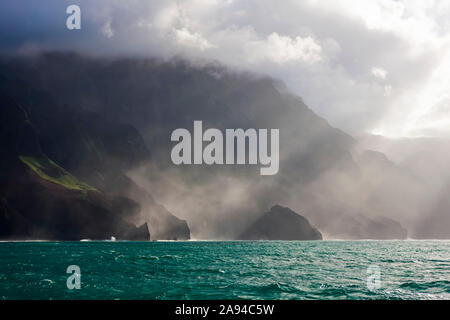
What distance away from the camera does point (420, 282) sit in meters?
36.1
